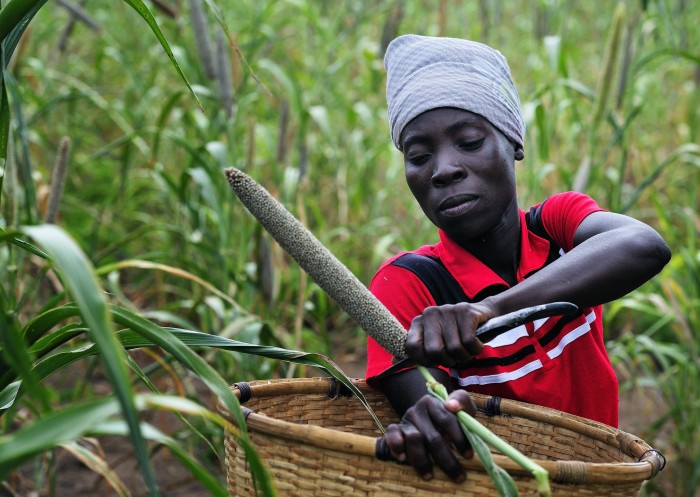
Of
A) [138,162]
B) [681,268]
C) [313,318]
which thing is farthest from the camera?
[138,162]

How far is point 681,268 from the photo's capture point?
121 inches

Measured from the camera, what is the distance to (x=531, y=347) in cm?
162

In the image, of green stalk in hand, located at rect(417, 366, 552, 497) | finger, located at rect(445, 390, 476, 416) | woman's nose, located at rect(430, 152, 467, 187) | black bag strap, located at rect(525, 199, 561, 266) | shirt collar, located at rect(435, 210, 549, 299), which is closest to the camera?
green stalk in hand, located at rect(417, 366, 552, 497)

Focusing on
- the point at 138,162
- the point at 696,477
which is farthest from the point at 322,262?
the point at 138,162

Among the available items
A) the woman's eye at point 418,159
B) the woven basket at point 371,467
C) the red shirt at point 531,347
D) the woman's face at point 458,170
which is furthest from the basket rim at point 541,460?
the woman's eye at point 418,159

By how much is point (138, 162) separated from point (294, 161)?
1.21m

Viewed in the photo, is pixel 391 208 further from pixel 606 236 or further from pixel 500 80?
pixel 606 236

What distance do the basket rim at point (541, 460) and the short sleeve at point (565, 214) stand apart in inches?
14.6

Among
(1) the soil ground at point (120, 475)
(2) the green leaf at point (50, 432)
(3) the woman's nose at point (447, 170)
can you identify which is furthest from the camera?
(1) the soil ground at point (120, 475)

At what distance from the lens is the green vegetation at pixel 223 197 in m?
1.19

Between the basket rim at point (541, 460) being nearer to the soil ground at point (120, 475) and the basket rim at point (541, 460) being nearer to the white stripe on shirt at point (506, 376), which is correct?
the white stripe on shirt at point (506, 376)

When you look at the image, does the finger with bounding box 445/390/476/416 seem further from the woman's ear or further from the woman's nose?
the woman's ear

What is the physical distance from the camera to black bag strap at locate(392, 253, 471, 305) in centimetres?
166

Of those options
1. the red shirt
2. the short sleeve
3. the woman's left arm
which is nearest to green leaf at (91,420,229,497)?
the woman's left arm
